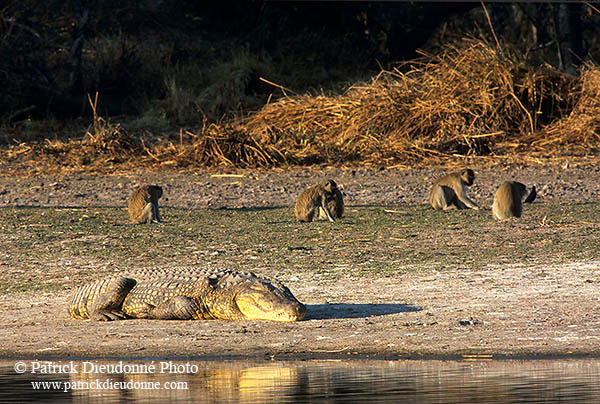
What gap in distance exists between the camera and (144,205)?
37.7ft

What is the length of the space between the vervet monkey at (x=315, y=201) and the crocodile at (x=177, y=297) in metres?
3.69

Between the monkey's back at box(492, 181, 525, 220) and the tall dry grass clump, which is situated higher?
the tall dry grass clump

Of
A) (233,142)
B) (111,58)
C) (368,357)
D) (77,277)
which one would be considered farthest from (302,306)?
(111,58)

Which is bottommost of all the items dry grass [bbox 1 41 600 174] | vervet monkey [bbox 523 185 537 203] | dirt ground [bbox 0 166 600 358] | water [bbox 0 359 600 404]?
water [bbox 0 359 600 404]

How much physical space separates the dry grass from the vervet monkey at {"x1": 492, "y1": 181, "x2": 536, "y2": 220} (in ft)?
15.9

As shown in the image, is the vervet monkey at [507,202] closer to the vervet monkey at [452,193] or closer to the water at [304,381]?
the vervet monkey at [452,193]

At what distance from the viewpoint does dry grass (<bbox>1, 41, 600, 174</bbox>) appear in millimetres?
16375

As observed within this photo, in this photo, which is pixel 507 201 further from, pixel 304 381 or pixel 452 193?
pixel 304 381

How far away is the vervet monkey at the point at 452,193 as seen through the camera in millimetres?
12273

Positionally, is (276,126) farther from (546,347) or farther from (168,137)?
(546,347)

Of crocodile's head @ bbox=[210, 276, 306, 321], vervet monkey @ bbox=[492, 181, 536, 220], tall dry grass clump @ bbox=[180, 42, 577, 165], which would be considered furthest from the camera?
tall dry grass clump @ bbox=[180, 42, 577, 165]

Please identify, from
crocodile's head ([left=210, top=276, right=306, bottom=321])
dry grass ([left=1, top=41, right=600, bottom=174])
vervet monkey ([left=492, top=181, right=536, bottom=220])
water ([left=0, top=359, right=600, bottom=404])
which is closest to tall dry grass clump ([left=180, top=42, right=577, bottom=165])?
dry grass ([left=1, top=41, right=600, bottom=174])

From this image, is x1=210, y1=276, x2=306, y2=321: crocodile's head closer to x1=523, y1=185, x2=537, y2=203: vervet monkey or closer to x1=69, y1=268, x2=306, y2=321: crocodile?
x1=69, y1=268, x2=306, y2=321: crocodile

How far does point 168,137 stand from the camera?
18328 millimetres
